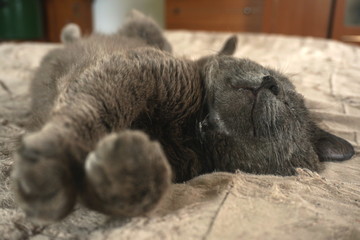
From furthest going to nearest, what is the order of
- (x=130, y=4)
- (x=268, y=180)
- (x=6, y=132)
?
1. (x=130, y=4)
2. (x=6, y=132)
3. (x=268, y=180)

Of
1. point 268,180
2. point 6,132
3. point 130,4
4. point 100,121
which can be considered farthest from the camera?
point 130,4

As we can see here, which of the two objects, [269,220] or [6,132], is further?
[6,132]

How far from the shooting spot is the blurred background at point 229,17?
395 cm

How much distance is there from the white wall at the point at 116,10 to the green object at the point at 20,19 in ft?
3.09

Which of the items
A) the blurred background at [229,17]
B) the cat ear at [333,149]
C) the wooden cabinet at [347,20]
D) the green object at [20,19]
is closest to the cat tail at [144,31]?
the cat ear at [333,149]

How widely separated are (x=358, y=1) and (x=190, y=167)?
3.74 metres

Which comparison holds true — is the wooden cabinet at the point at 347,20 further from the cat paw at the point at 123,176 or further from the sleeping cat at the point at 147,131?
the cat paw at the point at 123,176

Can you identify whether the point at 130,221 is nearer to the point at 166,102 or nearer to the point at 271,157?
the point at 166,102

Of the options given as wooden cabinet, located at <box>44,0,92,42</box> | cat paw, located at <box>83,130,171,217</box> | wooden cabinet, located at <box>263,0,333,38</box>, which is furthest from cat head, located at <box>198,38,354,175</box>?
wooden cabinet, located at <box>44,0,92,42</box>

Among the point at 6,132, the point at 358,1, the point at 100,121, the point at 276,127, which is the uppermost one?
the point at 358,1

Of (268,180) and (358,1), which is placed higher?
(358,1)

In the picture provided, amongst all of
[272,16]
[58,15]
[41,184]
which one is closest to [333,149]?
[41,184]

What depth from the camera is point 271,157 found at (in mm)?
1021

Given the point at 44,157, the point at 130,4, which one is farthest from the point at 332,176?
the point at 130,4
